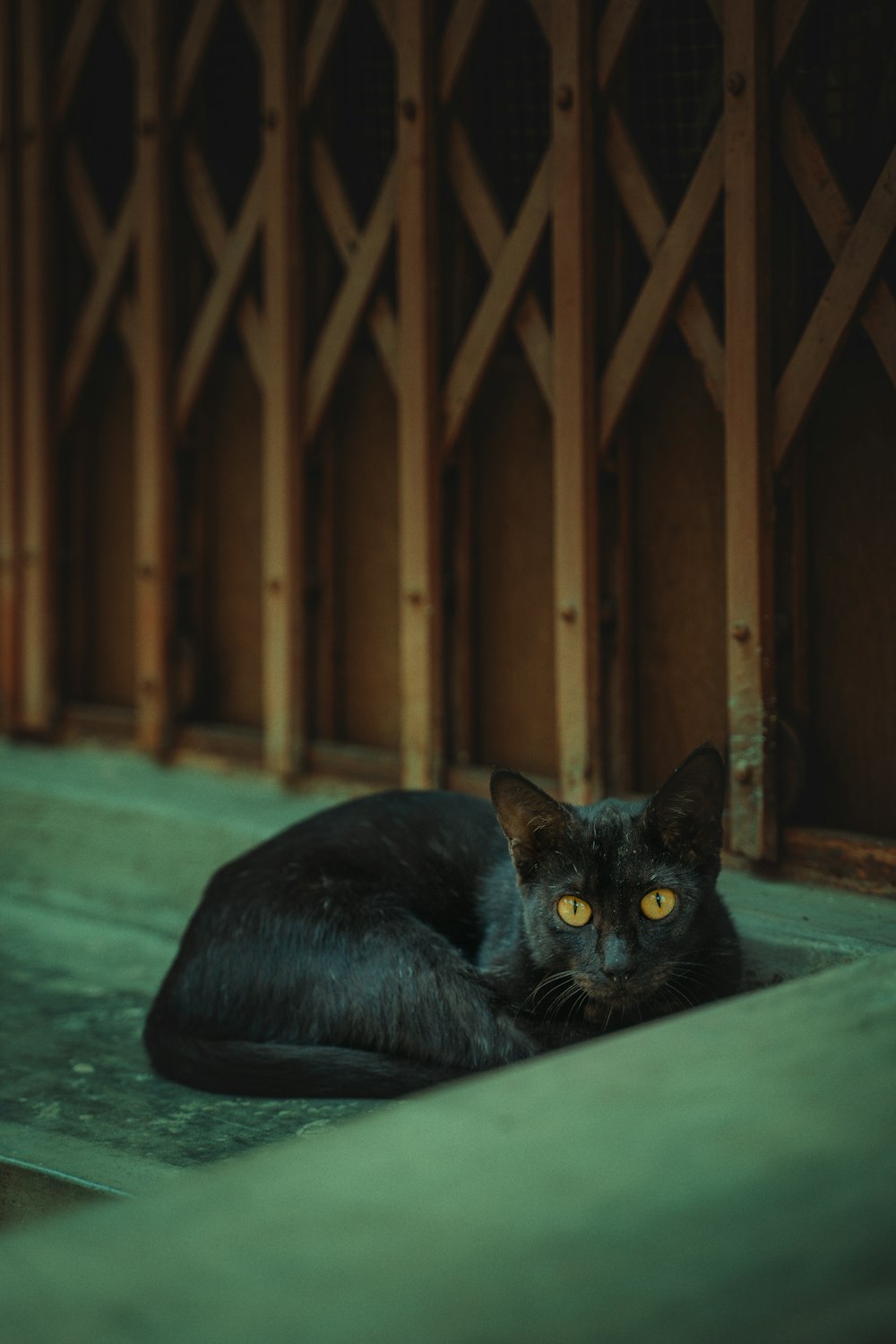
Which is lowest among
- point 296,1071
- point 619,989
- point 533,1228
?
point 296,1071

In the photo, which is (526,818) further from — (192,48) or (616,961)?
(192,48)

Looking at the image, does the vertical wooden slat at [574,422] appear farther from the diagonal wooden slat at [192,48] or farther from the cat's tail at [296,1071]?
the diagonal wooden slat at [192,48]

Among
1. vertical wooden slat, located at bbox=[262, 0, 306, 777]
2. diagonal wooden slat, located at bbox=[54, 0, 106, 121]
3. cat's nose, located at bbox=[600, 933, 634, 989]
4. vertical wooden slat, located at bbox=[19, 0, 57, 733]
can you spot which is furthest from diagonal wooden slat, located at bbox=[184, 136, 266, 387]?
cat's nose, located at bbox=[600, 933, 634, 989]

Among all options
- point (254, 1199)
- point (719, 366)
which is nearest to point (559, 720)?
point (719, 366)

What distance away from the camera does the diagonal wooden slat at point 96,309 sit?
532cm

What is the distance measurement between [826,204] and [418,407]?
4.49 feet

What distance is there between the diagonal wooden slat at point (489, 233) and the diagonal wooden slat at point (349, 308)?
0.23 metres

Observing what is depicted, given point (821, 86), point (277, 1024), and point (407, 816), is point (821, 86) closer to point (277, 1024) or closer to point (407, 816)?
point (407, 816)

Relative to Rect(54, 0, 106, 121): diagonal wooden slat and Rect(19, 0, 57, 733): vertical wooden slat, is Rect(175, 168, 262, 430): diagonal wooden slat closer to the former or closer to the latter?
Rect(19, 0, 57, 733): vertical wooden slat

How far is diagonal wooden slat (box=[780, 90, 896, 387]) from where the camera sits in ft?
11.0

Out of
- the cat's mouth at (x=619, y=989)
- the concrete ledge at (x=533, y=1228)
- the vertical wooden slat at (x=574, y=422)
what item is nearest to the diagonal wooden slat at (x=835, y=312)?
the vertical wooden slat at (x=574, y=422)

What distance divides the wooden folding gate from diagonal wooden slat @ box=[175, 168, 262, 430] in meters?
0.02

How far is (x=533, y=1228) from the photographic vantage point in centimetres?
154

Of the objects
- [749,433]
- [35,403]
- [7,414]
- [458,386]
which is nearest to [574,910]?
[749,433]
